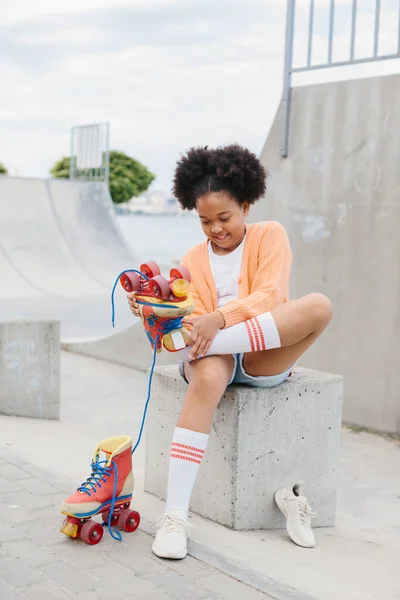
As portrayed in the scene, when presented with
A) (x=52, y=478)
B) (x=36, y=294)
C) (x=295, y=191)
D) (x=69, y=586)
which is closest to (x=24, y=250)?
(x=36, y=294)

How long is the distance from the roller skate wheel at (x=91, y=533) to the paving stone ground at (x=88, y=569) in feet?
0.06

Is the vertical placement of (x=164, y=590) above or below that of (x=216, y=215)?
below

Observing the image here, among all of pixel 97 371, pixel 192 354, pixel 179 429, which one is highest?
pixel 192 354

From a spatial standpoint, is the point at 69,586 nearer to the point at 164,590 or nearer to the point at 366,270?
the point at 164,590

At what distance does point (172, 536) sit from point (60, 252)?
10.8 m

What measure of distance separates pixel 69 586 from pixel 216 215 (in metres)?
1.29

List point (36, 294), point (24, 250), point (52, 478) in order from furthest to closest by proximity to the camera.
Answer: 1. point (24, 250)
2. point (36, 294)
3. point (52, 478)

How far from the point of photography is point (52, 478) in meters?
3.03

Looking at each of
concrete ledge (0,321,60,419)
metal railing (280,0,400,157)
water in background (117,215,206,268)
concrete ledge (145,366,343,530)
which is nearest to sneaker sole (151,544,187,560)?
concrete ledge (145,366,343,530)

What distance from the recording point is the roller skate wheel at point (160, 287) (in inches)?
93.5

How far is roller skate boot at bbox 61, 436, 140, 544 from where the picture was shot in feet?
7.86

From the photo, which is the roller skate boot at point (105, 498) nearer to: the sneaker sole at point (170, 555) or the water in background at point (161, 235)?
the sneaker sole at point (170, 555)

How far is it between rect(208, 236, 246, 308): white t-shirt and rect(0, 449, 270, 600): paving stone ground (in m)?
0.87

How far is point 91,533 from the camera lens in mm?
2379
